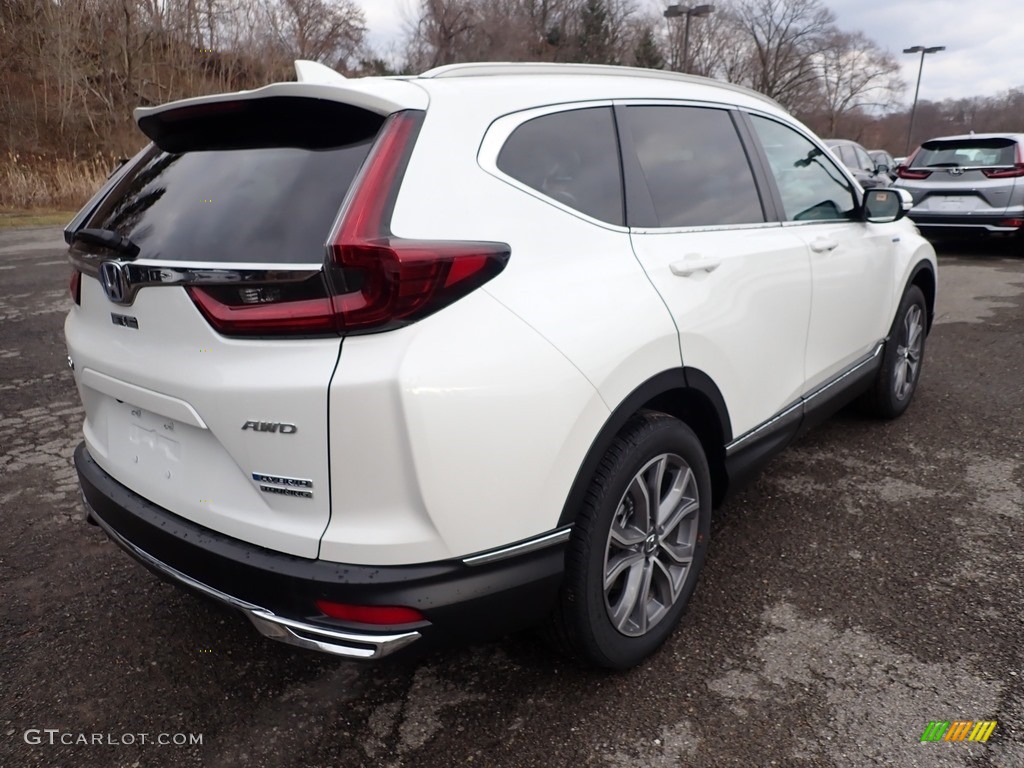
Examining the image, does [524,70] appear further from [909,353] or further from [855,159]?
[855,159]

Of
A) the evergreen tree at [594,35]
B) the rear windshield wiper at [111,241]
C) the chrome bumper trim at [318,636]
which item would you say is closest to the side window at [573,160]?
the rear windshield wiper at [111,241]

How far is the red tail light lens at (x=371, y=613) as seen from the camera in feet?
5.62

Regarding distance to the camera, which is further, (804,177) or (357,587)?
(804,177)

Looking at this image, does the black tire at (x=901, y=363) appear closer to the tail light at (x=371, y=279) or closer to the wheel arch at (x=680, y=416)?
the wheel arch at (x=680, y=416)

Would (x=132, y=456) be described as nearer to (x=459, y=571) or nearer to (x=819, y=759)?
(x=459, y=571)

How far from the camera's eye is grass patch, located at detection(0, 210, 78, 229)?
15.1 meters

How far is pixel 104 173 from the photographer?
68.1ft

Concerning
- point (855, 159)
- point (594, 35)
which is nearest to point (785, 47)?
point (594, 35)

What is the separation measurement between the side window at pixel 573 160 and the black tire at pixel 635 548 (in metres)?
0.66

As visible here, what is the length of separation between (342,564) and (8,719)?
1318 mm

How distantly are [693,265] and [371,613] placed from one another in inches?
56.4

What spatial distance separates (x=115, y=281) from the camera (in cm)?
201

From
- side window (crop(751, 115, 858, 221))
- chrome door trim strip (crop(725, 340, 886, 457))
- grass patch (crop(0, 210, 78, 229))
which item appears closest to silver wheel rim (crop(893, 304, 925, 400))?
chrome door trim strip (crop(725, 340, 886, 457))

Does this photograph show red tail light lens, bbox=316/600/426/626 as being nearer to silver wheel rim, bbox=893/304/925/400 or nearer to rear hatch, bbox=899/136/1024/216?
silver wheel rim, bbox=893/304/925/400
